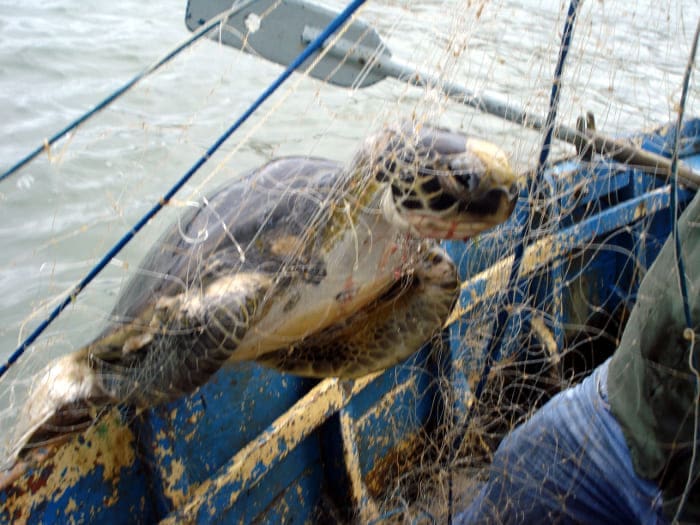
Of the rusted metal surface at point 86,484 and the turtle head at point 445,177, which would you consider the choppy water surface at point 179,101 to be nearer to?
the turtle head at point 445,177

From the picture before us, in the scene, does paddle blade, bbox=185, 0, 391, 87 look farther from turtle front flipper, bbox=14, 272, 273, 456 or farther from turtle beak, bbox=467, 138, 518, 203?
turtle front flipper, bbox=14, 272, 273, 456

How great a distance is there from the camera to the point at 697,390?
1.22m

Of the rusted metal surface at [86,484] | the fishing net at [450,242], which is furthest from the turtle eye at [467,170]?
the rusted metal surface at [86,484]

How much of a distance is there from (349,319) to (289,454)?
1.93ft

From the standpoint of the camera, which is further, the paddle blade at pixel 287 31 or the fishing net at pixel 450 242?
the paddle blade at pixel 287 31

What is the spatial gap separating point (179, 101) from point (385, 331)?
145 inches

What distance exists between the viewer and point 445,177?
1.19 meters

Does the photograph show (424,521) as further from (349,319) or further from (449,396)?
(349,319)

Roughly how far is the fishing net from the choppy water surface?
0.01 metres

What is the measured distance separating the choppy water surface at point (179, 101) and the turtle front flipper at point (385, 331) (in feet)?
1.42

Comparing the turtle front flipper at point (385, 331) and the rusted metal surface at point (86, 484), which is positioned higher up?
the turtle front flipper at point (385, 331)

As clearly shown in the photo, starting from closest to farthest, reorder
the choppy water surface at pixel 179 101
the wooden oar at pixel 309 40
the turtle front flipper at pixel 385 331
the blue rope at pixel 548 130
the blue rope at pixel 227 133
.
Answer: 1. the blue rope at pixel 227 133
2. the blue rope at pixel 548 130
3. the choppy water surface at pixel 179 101
4. the wooden oar at pixel 309 40
5. the turtle front flipper at pixel 385 331

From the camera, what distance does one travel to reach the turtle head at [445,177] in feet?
3.86

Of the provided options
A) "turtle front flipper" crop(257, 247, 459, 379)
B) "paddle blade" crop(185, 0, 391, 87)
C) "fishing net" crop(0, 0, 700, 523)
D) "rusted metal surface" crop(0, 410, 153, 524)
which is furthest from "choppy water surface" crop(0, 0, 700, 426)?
"turtle front flipper" crop(257, 247, 459, 379)
